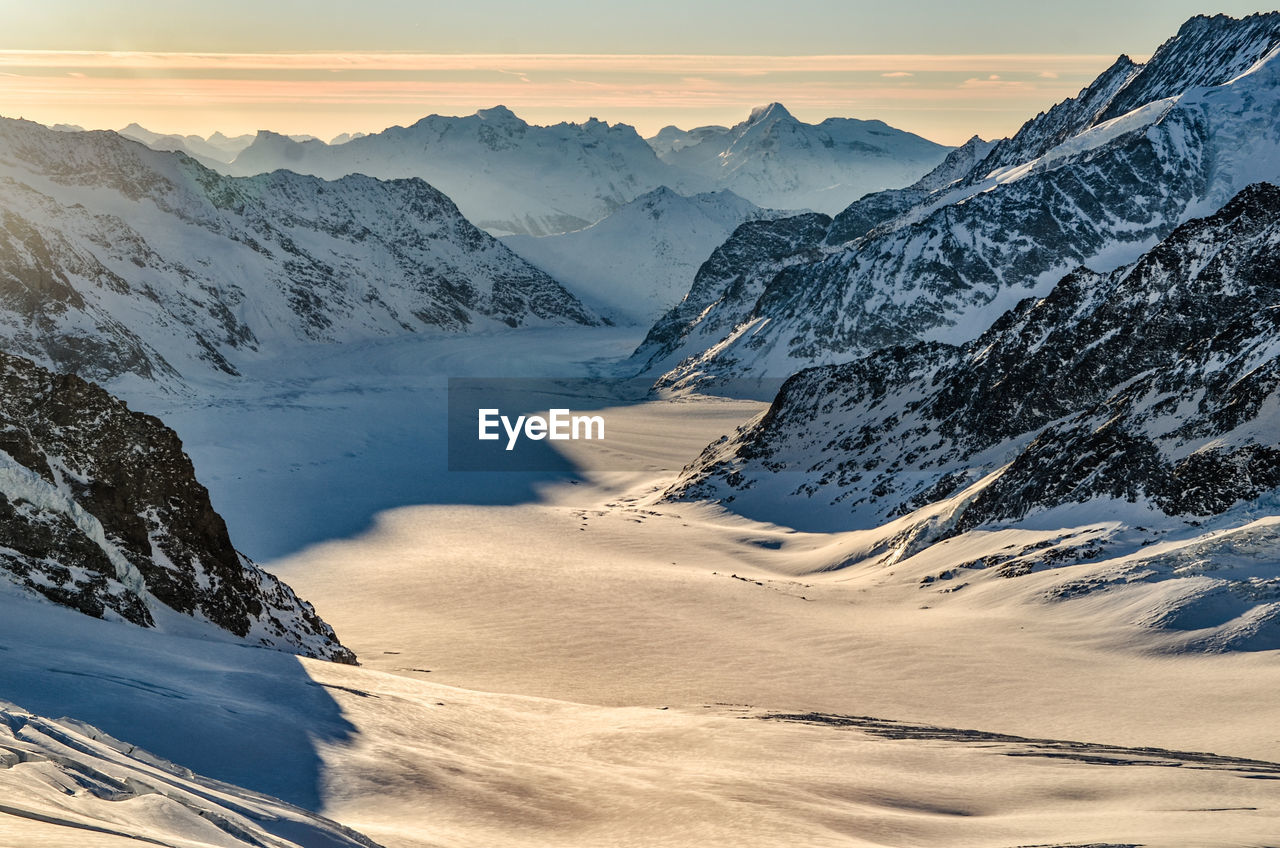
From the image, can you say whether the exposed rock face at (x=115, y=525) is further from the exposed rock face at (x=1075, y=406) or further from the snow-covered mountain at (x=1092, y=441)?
the exposed rock face at (x=1075, y=406)

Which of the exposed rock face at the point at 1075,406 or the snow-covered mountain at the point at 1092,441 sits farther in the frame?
the exposed rock face at the point at 1075,406

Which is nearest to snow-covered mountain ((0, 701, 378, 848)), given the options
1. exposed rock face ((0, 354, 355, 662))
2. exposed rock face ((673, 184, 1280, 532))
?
exposed rock face ((0, 354, 355, 662))

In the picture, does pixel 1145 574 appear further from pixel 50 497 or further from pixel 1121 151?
pixel 1121 151

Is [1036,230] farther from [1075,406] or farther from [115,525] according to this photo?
[115,525]

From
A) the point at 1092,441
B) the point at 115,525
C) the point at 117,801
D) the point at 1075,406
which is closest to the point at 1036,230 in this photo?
the point at 1075,406

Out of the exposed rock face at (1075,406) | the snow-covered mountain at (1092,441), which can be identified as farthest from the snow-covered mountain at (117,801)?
the exposed rock face at (1075,406)

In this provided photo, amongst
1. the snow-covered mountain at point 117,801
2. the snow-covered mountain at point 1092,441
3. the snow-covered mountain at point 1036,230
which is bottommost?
the snow-covered mountain at point 117,801

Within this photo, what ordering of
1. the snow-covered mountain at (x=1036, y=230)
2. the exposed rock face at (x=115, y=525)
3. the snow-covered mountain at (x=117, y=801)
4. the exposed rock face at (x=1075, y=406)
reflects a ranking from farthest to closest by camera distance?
1. the snow-covered mountain at (x=1036, y=230)
2. the exposed rock face at (x=1075, y=406)
3. the exposed rock face at (x=115, y=525)
4. the snow-covered mountain at (x=117, y=801)
